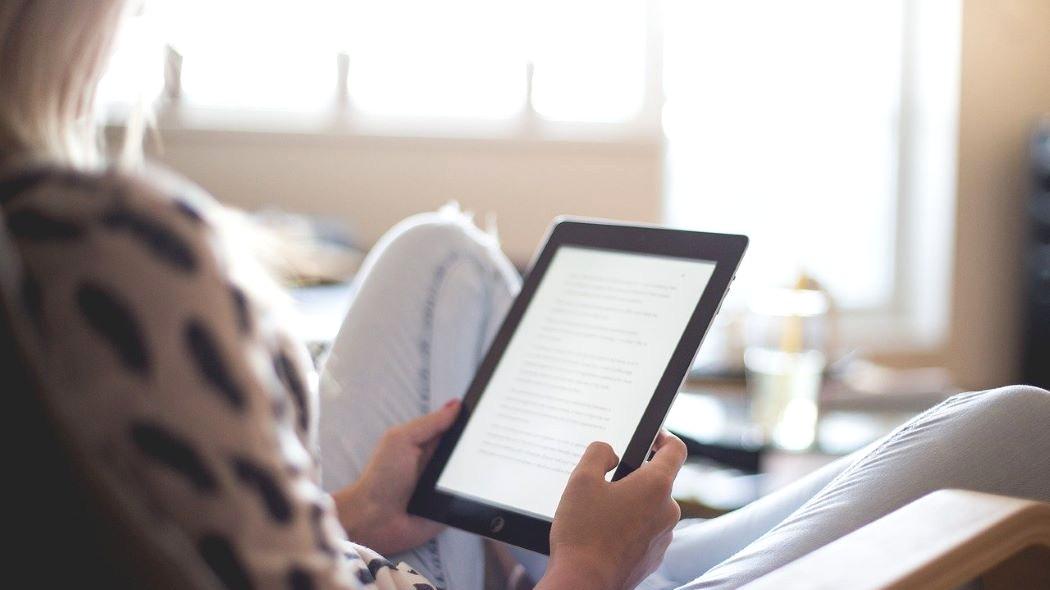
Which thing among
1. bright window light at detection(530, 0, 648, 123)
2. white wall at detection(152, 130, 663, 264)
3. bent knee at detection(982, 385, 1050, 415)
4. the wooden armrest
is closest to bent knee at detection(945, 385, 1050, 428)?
bent knee at detection(982, 385, 1050, 415)

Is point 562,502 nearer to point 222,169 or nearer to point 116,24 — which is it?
point 116,24

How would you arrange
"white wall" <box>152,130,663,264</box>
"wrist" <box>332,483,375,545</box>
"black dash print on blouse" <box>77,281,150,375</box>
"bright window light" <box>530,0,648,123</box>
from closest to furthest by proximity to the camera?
1. "black dash print on blouse" <box>77,281,150,375</box>
2. "wrist" <box>332,483,375,545</box>
3. "white wall" <box>152,130,663,264</box>
4. "bright window light" <box>530,0,648,123</box>

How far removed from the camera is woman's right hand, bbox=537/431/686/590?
30.0 inches

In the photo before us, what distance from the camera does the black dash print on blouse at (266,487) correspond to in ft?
1.62

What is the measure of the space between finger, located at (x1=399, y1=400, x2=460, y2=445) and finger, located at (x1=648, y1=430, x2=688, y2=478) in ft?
0.84

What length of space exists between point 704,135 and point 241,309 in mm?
3834

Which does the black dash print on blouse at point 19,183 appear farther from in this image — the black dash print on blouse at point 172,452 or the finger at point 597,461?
the finger at point 597,461

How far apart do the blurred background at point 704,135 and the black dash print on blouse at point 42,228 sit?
222cm

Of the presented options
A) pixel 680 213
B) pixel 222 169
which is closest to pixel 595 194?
pixel 680 213

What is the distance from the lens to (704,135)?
419 centimetres

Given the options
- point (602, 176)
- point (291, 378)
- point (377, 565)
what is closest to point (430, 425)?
point (377, 565)

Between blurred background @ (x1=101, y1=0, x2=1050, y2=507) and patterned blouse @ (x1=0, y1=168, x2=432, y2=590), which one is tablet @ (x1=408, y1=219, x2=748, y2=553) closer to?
patterned blouse @ (x1=0, y1=168, x2=432, y2=590)

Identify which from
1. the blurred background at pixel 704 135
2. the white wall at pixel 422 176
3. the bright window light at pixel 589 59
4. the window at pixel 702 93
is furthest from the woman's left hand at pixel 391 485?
the bright window light at pixel 589 59

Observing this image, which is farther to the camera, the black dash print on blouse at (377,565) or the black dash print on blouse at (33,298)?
the black dash print on blouse at (377,565)
